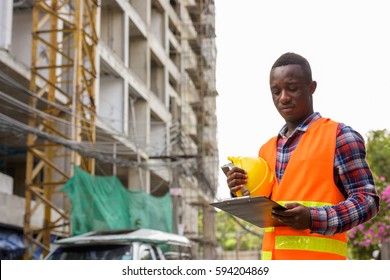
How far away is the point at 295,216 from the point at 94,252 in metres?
4.07

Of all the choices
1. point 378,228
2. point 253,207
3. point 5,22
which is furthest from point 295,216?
point 378,228

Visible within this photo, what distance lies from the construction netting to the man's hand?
7268 mm

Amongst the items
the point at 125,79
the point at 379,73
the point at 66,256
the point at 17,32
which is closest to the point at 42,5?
the point at 17,32

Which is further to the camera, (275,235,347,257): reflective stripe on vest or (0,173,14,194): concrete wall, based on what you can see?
(0,173,14,194): concrete wall

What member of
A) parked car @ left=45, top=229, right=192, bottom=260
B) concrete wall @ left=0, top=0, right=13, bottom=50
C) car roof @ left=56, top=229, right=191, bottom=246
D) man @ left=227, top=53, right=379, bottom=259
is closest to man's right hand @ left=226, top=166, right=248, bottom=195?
man @ left=227, top=53, right=379, bottom=259

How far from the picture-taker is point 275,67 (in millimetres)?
1727

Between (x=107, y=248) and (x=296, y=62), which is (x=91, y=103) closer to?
(x=107, y=248)

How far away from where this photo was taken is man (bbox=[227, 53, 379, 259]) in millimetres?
1576

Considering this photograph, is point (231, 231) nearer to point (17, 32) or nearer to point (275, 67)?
point (17, 32)

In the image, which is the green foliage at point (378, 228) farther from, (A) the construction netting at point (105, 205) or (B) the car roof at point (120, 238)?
(A) the construction netting at point (105, 205)

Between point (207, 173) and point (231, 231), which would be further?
point (231, 231)

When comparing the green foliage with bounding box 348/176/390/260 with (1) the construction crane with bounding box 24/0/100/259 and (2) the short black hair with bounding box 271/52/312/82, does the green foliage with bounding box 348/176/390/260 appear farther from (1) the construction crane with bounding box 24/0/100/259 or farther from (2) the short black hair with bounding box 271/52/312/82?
(2) the short black hair with bounding box 271/52/312/82

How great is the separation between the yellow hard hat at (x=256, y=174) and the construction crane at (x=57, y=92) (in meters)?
6.78

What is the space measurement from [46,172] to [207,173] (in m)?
2.65
